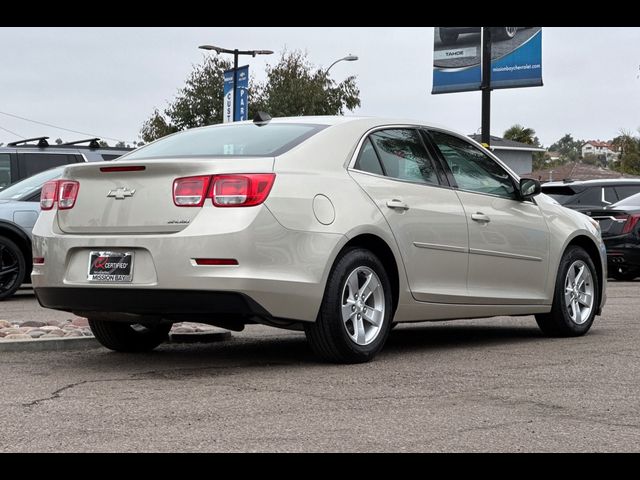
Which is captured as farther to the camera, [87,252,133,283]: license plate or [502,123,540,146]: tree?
[502,123,540,146]: tree

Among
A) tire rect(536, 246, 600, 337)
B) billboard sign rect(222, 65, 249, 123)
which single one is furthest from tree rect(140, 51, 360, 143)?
tire rect(536, 246, 600, 337)

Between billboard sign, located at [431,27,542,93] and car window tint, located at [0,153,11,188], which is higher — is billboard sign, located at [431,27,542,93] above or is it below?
above

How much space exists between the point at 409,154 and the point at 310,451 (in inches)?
150

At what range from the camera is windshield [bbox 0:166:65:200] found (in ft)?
47.3

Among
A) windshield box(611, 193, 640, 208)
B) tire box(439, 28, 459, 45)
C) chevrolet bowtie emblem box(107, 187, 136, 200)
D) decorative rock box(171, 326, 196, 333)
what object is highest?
tire box(439, 28, 459, 45)

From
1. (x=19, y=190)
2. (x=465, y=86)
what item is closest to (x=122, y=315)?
(x=19, y=190)

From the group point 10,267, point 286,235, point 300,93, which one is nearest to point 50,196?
point 286,235

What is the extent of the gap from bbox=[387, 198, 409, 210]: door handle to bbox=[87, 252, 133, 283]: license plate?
175 centimetres

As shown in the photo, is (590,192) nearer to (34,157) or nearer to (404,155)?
(34,157)

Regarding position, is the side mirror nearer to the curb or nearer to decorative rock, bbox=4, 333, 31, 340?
the curb

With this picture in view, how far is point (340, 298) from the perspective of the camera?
23.6 ft

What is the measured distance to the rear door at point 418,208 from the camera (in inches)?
305

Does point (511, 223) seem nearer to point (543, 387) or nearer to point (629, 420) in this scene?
point (543, 387)

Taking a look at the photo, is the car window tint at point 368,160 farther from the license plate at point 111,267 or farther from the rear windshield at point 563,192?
the rear windshield at point 563,192
